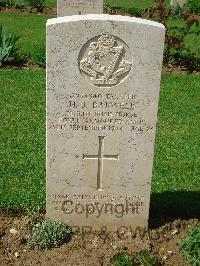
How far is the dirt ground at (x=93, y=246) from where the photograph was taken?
177 inches

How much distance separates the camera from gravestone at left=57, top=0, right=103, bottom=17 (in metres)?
12.1

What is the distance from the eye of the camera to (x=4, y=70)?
1061 cm

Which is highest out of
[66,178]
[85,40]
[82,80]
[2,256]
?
[85,40]

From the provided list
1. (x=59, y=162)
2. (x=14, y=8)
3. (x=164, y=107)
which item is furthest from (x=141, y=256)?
(x=14, y=8)

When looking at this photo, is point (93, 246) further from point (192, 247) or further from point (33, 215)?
point (192, 247)

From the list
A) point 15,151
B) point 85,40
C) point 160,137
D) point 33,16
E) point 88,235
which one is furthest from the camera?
point 33,16

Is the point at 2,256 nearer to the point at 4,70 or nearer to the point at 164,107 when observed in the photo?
the point at 164,107

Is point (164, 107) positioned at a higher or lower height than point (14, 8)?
lower

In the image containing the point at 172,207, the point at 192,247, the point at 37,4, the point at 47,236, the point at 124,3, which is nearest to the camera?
the point at 192,247

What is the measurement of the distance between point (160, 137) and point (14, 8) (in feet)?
39.9

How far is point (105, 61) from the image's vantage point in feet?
14.1

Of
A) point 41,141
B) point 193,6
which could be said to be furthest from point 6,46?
point 193,6

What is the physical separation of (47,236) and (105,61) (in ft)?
5.64

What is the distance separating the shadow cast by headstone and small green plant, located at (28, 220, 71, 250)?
3.22ft
